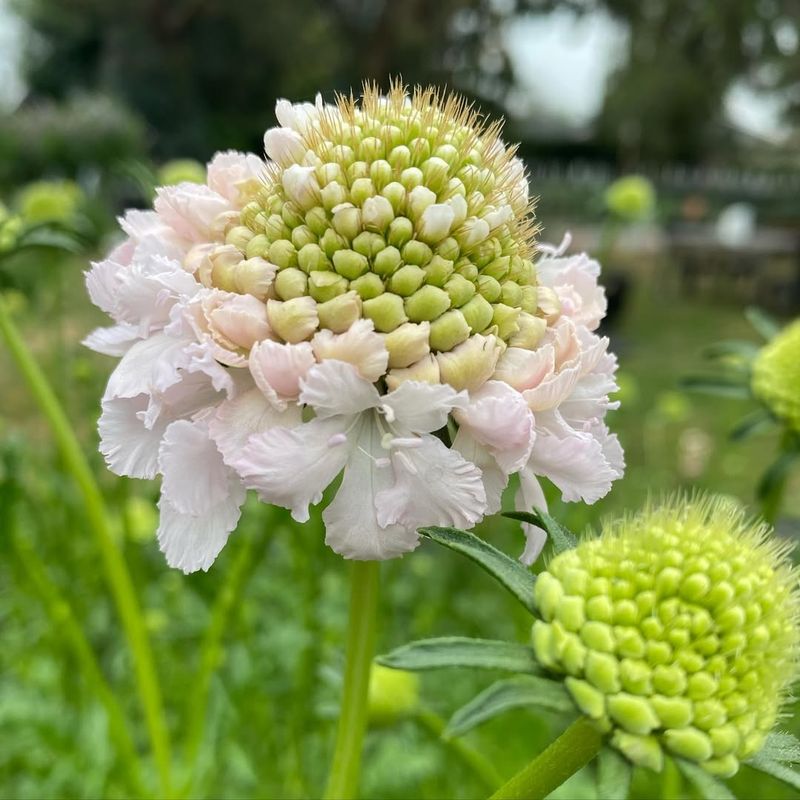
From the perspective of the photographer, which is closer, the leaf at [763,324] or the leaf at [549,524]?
the leaf at [549,524]

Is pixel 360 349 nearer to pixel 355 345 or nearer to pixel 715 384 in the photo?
pixel 355 345

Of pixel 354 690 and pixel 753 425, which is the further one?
pixel 753 425

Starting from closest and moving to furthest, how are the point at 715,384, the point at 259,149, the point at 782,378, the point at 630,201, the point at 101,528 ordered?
the point at 101,528
the point at 782,378
the point at 715,384
the point at 630,201
the point at 259,149

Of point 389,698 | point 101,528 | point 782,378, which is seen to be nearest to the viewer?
point 101,528

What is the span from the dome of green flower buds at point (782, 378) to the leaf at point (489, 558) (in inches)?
31.1

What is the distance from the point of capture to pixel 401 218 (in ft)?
2.24

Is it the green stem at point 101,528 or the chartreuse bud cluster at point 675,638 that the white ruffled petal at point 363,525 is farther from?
the green stem at point 101,528

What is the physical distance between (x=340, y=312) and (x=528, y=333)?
16cm

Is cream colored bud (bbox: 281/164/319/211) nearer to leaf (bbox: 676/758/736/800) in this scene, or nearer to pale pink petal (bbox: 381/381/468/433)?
pale pink petal (bbox: 381/381/468/433)

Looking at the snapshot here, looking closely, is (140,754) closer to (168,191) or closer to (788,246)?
(168,191)

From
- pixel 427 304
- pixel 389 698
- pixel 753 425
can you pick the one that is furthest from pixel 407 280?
pixel 753 425

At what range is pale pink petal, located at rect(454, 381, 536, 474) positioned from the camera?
2.08 ft

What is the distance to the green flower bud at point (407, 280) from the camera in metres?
0.67

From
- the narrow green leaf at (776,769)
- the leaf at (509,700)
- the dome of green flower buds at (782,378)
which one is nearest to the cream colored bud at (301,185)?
the leaf at (509,700)
